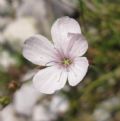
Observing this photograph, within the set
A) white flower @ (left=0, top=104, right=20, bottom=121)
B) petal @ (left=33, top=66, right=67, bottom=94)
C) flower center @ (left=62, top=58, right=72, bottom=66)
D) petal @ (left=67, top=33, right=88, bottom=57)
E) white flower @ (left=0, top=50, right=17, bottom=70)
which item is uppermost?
petal @ (left=67, top=33, right=88, bottom=57)

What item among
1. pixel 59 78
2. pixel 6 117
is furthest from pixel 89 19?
pixel 59 78

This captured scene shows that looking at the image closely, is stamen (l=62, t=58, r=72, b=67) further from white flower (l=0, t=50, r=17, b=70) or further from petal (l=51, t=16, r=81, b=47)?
white flower (l=0, t=50, r=17, b=70)

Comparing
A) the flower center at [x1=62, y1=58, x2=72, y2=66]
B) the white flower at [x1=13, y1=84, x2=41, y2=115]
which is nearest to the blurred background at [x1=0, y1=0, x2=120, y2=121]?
the white flower at [x1=13, y1=84, x2=41, y2=115]

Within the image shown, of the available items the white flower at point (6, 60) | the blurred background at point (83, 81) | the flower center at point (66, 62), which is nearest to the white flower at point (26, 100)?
the blurred background at point (83, 81)

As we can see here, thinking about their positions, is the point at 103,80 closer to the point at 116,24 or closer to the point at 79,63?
the point at 116,24

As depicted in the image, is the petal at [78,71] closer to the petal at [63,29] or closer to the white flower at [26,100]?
the petal at [63,29]

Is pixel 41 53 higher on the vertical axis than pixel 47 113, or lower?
higher
